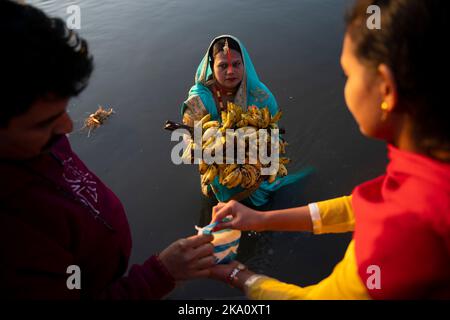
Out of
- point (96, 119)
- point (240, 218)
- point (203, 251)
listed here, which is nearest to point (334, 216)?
point (240, 218)

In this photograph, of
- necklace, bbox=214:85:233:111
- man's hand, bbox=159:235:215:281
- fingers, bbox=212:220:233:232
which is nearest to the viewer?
man's hand, bbox=159:235:215:281

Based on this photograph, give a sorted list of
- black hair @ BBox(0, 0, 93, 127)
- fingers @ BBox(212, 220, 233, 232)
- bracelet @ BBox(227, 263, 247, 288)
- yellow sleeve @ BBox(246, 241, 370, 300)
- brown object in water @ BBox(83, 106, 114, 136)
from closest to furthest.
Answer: black hair @ BBox(0, 0, 93, 127) → yellow sleeve @ BBox(246, 241, 370, 300) → bracelet @ BBox(227, 263, 247, 288) → fingers @ BBox(212, 220, 233, 232) → brown object in water @ BBox(83, 106, 114, 136)

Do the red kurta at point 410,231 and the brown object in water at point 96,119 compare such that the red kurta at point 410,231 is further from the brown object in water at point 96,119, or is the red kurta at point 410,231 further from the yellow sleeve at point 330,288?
the brown object in water at point 96,119

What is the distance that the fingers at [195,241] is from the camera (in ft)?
4.60

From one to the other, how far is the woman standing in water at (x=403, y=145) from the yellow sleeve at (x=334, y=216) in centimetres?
44

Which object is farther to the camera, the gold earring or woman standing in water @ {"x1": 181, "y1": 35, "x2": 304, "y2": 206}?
woman standing in water @ {"x1": 181, "y1": 35, "x2": 304, "y2": 206}

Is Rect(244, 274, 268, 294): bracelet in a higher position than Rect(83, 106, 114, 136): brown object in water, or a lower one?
lower

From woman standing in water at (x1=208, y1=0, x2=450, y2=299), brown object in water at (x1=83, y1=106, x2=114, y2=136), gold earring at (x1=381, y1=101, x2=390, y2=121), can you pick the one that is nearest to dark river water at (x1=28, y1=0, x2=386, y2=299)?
brown object in water at (x1=83, y1=106, x2=114, y2=136)

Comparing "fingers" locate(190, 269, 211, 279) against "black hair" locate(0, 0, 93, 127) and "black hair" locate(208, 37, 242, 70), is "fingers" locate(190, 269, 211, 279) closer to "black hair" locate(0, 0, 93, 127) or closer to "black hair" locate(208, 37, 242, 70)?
"black hair" locate(0, 0, 93, 127)

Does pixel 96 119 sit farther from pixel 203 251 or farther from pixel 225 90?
pixel 203 251

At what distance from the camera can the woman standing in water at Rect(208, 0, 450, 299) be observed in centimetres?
77

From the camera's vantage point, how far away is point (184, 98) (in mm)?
4500

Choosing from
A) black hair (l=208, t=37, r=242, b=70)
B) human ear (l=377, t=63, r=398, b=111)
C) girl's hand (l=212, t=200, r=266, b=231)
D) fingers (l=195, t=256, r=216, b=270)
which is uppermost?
black hair (l=208, t=37, r=242, b=70)

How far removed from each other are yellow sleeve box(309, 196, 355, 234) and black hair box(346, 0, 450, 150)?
707mm
